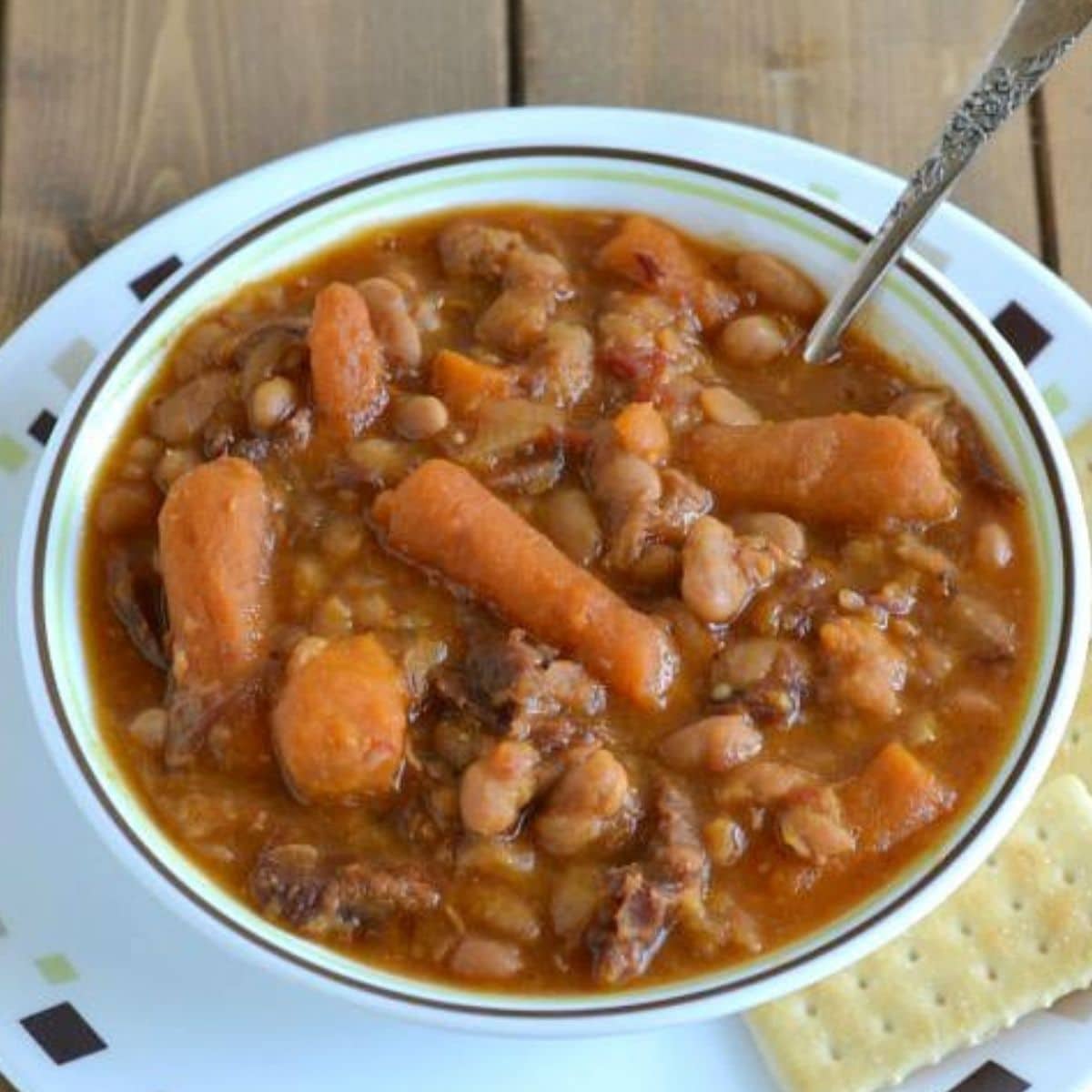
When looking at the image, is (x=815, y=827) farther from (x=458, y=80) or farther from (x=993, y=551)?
(x=458, y=80)

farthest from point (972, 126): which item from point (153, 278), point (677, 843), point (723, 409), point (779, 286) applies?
point (153, 278)

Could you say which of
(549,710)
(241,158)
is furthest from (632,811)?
(241,158)

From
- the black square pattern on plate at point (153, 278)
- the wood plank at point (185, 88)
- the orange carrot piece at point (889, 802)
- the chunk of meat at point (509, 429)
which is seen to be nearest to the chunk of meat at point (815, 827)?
the orange carrot piece at point (889, 802)

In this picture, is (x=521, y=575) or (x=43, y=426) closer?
(x=521, y=575)

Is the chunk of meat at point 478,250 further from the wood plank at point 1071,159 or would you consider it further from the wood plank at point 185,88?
the wood plank at point 1071,159

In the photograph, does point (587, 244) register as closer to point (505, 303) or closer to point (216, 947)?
point (505, 303)
